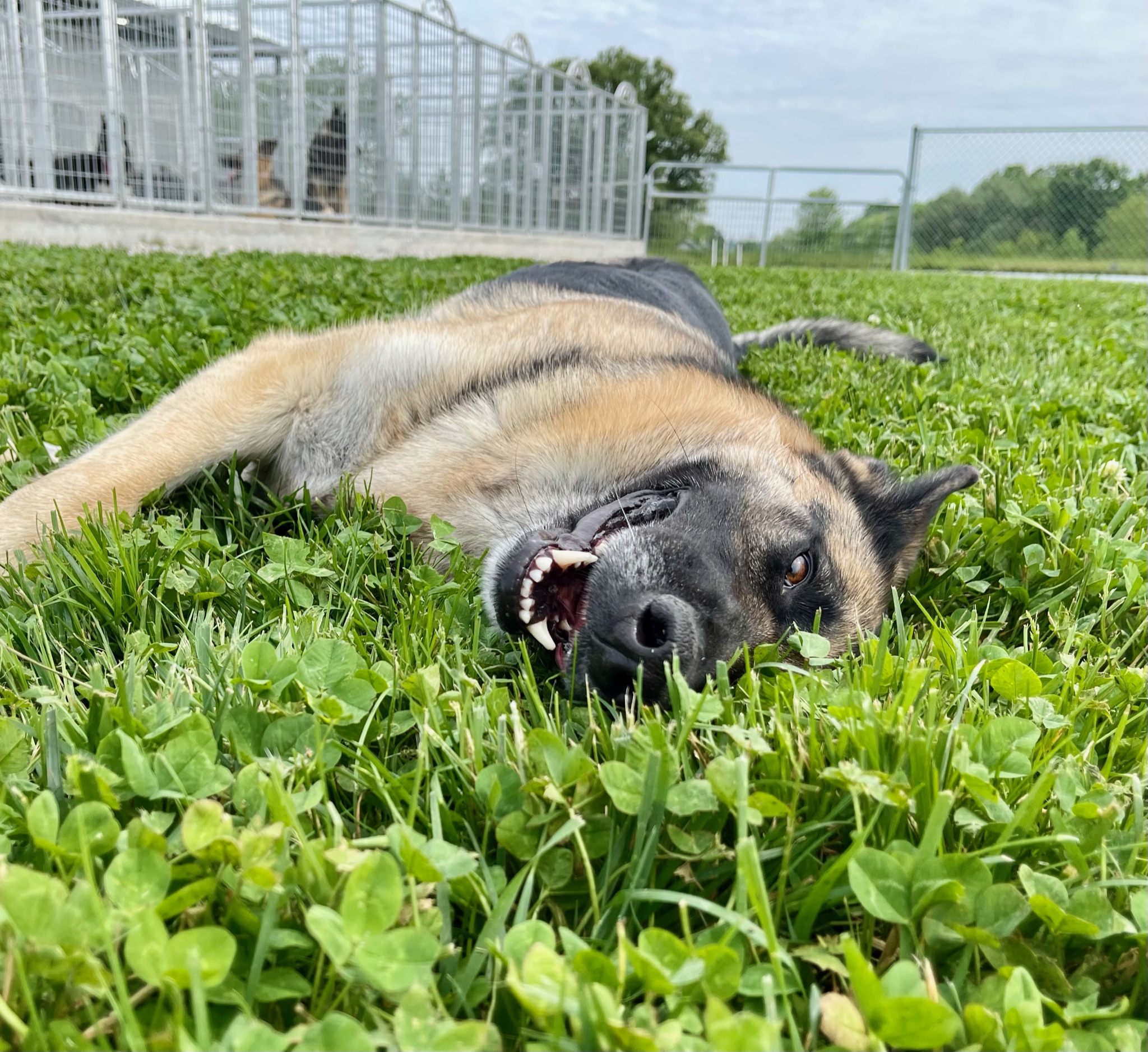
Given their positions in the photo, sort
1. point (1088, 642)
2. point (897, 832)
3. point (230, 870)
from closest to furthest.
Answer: point (230, 870) → point (897, 832) → point (1088, 642)

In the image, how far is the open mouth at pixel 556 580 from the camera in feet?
6.96

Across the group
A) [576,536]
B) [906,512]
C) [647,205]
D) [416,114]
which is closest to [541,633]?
[576,536]

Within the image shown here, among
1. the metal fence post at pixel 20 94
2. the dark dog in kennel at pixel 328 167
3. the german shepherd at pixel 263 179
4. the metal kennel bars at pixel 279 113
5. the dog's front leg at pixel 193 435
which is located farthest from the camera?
the dark dog in kennel at pixel 328 167

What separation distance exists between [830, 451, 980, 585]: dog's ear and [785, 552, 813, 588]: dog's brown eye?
0.37 meters

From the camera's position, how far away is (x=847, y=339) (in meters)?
6.37

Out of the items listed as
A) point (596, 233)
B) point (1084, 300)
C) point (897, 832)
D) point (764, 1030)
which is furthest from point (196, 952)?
point (596, 233)

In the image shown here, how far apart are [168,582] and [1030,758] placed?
6.15ft

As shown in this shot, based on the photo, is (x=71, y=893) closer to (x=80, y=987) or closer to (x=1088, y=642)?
(x=80, y=987)

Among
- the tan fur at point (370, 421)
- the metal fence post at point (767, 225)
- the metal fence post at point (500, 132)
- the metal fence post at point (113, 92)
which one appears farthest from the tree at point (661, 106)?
the tan fur at point (370, 421)

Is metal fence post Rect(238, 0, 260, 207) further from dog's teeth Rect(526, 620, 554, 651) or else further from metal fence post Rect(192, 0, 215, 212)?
dog's teeth Rect(526, 620, 554, 651)

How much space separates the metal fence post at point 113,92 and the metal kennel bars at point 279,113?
0.02 meters

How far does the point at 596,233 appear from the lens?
24.3 meters

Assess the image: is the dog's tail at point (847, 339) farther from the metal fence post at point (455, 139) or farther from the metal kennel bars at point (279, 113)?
the metal fence post at point (455, 139)

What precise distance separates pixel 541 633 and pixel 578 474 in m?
0.77
